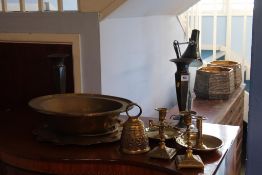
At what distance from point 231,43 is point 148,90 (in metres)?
1.46

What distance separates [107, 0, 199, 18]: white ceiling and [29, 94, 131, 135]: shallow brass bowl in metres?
0.47

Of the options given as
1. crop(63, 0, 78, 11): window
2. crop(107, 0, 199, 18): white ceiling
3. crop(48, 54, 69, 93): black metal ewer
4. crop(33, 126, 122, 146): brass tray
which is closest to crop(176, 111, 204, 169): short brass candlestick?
crop(33, 126, 122, 146): brass tray

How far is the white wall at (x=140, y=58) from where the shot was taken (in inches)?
73.2

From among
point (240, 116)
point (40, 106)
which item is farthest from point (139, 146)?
point (240, 116)

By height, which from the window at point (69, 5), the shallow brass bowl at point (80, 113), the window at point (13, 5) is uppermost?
the window at point (13, 5)

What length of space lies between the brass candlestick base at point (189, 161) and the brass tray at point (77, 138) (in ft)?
0.91

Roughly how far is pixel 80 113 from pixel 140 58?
0.91m

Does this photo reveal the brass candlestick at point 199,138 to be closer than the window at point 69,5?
Yes

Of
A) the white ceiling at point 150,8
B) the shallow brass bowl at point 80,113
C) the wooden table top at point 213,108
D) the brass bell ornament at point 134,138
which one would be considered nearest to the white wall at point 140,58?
the white ceiling at point 150,8

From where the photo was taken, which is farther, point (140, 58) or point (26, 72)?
point (140, 58)

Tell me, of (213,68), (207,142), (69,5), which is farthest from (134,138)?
(213,68)

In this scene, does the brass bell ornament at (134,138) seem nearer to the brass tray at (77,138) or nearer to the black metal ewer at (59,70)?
the brass tray at (77,138)

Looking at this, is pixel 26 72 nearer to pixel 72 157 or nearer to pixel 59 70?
pixel 59 70

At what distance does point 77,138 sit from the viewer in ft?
4.47
